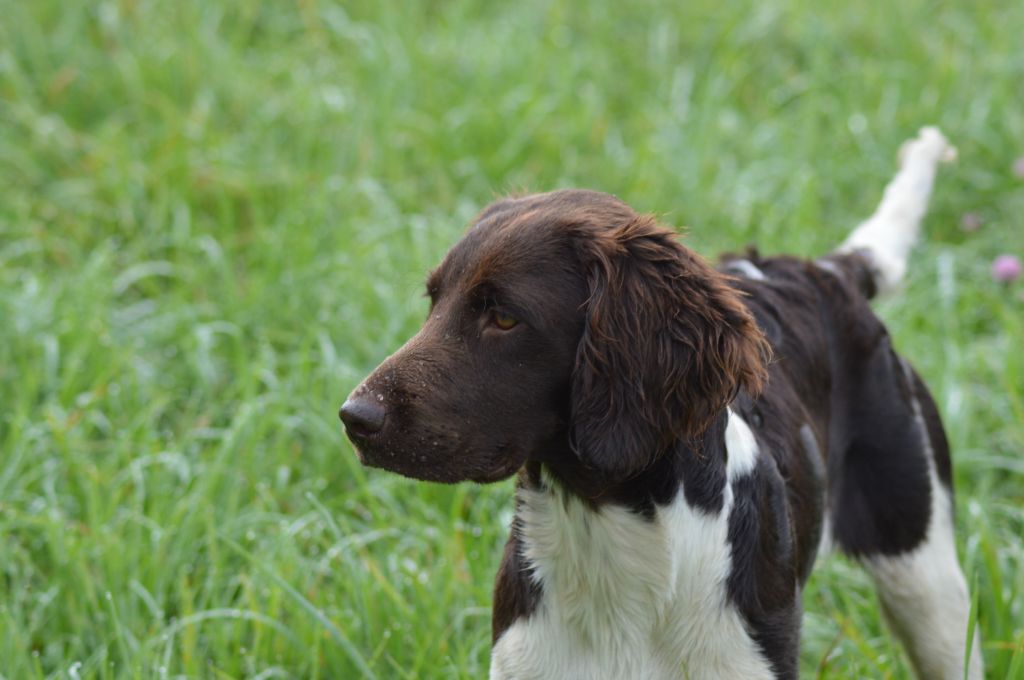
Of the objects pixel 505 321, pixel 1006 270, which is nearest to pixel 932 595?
pixel 505 321

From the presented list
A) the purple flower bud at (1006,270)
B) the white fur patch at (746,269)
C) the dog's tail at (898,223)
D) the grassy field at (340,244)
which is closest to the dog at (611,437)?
the white fur patch at (746,269)

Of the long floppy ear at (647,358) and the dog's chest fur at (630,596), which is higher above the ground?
the long floppy ear at (647,358)

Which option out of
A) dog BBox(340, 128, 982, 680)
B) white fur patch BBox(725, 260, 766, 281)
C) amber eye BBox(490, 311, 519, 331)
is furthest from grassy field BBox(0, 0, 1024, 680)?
amber eye BBox(490, 311, 519, 331)

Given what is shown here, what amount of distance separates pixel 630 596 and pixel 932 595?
1.09 meters

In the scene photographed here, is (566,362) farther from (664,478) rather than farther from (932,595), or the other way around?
(932,595)

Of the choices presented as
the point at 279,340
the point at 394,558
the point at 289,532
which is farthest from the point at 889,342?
the point at 279,340

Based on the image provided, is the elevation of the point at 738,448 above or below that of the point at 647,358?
below

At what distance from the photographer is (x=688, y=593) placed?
8.53ft

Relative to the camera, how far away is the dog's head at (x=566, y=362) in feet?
7.79

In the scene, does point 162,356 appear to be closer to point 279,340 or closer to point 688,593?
point 279,340

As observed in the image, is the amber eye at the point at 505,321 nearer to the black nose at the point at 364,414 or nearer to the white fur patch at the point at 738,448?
the black nose at the point at 364,414

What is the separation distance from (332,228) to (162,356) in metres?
0.98

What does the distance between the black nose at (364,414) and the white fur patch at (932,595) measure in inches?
64.2

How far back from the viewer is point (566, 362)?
2449mm
